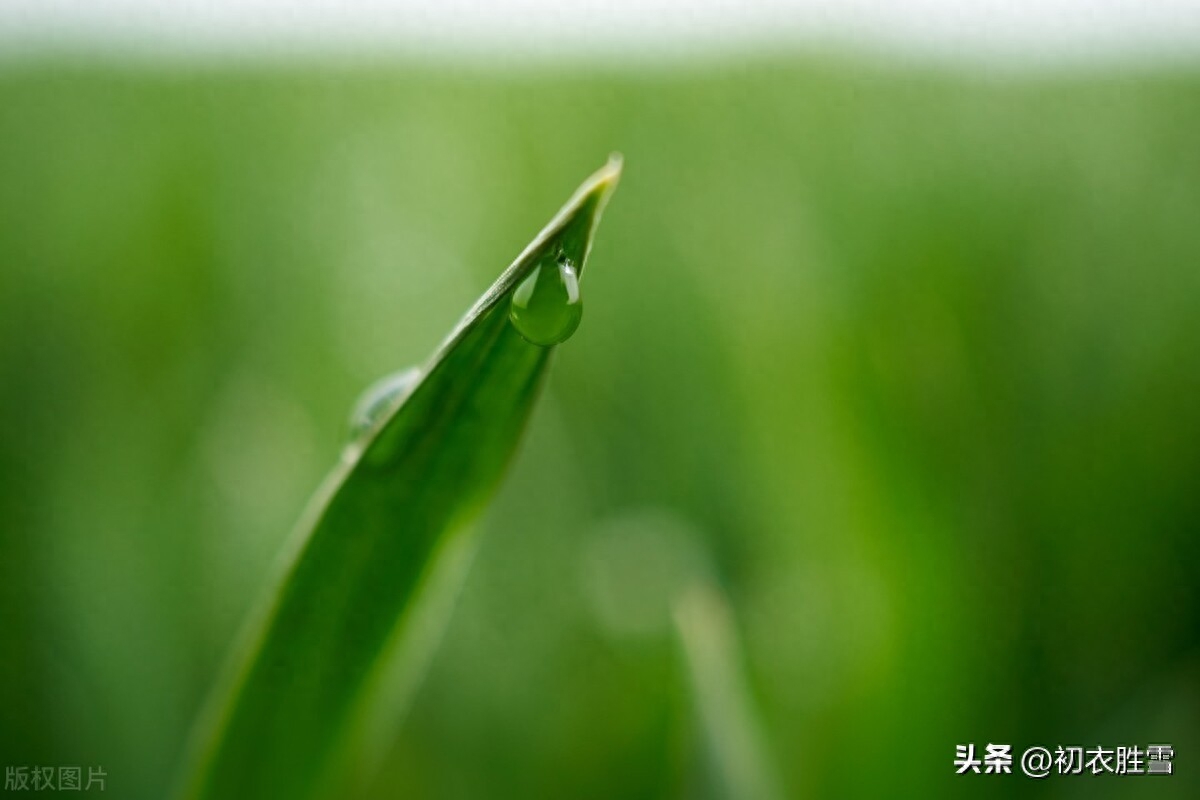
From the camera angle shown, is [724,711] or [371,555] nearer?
[371,555]

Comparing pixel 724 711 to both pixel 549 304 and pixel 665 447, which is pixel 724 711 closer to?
pixel 549 304

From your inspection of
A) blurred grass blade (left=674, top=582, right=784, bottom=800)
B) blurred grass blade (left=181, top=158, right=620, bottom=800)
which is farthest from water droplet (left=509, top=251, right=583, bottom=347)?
blurred grass blade (left=674, top=582, right=784, bottom=800)

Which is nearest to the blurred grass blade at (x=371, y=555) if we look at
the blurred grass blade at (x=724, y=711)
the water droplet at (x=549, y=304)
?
the water droplet at (x=549, y=304)

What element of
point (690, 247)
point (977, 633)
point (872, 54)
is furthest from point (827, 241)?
point (872, 54)

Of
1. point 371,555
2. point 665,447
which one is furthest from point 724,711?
point 665,447

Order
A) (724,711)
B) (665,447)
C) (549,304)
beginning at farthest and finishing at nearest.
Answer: (665,447) < (724,711) < (549,304)

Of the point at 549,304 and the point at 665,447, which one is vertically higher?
the point at 665,447

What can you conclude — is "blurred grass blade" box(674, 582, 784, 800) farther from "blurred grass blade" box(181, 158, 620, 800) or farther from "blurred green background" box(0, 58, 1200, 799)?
"blurred grass blade" box(181, 158, 620, 800)

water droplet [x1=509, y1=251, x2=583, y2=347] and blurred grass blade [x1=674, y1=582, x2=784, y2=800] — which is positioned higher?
water droplet [x1=509, y1=251, x2=583, y2=347]

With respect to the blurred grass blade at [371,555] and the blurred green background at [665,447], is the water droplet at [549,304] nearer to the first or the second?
the blurred grass blade at [371,555]
